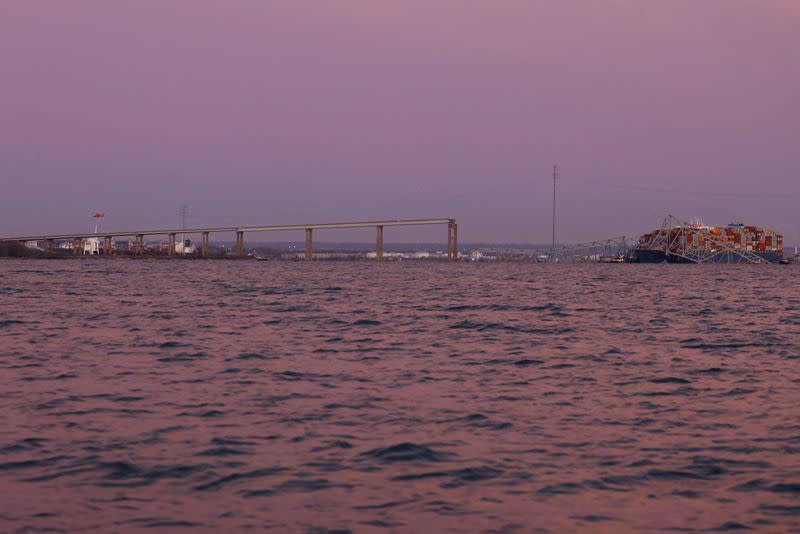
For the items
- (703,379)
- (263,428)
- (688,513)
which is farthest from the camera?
(703,379)

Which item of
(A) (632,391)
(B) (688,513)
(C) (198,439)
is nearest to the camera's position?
(B) (688,513)

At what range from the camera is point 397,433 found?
1184 cm

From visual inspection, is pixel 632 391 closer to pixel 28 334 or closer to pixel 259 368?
pixel 259 368

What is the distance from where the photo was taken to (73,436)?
11438mm

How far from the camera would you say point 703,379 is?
1692 centimetres

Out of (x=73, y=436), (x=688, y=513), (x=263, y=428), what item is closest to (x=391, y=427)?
(x=263, y=428)

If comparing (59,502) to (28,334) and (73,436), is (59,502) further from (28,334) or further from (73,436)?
(28,334)

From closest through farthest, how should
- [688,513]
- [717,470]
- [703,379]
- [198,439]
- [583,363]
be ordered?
[688,513] < [717,470] < [198,439] < [703,379] < [583,363]

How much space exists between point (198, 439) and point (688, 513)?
218 inches

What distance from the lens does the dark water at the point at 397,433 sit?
27.9 feet

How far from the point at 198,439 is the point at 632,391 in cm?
720

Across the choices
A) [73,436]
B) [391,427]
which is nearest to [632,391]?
[391,427]

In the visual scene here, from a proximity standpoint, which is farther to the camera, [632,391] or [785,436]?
[632,391]

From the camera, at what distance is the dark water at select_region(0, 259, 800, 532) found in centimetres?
850
